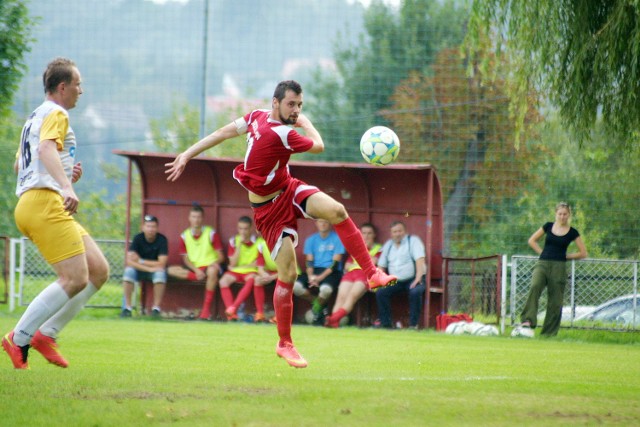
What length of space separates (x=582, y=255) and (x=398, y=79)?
1476 cm

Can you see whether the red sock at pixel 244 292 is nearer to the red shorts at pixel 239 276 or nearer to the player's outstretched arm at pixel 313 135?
the red shorts at pixel 239 276

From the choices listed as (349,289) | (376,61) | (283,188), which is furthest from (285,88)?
(376,61)

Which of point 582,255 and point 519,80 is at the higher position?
point 519,80

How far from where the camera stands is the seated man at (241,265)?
48.1 ft

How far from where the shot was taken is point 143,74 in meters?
31.1

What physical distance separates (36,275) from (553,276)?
8011 mm

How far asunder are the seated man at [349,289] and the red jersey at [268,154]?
22.1 feet

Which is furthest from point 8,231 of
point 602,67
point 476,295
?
point 602,67

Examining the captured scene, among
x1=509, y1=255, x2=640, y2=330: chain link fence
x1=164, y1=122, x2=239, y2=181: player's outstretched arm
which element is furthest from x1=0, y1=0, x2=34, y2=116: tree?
x1=164, y1=122, x2=239, y2=181: player's outstretched arm

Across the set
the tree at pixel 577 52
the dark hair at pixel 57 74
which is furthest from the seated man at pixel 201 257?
the dark hair at pixel 57 74

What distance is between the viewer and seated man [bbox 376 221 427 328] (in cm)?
1409

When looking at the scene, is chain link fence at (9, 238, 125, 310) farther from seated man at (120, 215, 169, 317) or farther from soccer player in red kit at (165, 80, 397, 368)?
soccer player in red kit at (165, 80, 397, 368)

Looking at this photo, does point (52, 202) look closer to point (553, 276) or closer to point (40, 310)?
point (40, 310)

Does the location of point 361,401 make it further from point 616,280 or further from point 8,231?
point 8,231
